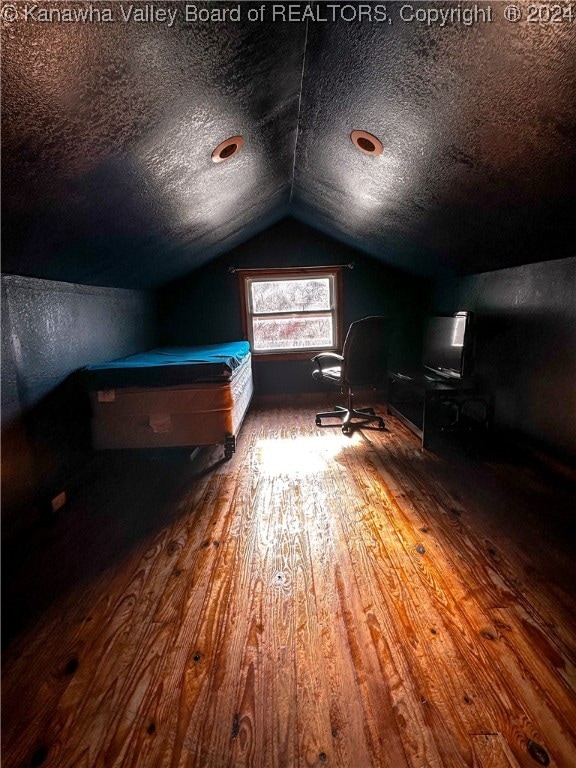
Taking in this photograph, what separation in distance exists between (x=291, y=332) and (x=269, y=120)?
311 centimetres

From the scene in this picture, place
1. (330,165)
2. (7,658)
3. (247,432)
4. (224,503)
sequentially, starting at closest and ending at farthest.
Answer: (7,658)
(224,503)
(330,165)
(247,432)

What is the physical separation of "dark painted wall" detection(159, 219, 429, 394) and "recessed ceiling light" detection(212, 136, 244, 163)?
2608 mm

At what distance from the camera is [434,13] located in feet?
4.24


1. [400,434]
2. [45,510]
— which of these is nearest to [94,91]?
[45,510]

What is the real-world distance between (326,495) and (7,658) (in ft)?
5.60

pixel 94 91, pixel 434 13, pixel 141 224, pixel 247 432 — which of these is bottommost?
pixel 247 432

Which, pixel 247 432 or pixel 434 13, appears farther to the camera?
pixel 247 432

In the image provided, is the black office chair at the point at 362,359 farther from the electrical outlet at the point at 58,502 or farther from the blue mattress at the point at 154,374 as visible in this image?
the electrical outlet at the point at 58,502

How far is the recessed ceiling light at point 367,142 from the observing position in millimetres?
2216

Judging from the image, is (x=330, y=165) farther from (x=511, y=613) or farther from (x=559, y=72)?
(x=511, y=613)

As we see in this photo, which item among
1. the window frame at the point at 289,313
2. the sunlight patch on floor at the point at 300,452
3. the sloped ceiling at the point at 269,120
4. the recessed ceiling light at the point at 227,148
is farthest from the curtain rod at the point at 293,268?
the recessed ceiling light at the point at 227,148

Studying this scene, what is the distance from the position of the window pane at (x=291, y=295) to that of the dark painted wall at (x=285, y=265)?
0.79 feet

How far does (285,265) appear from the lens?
498 centimetres

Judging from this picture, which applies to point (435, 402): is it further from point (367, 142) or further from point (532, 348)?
point (367, 142)
